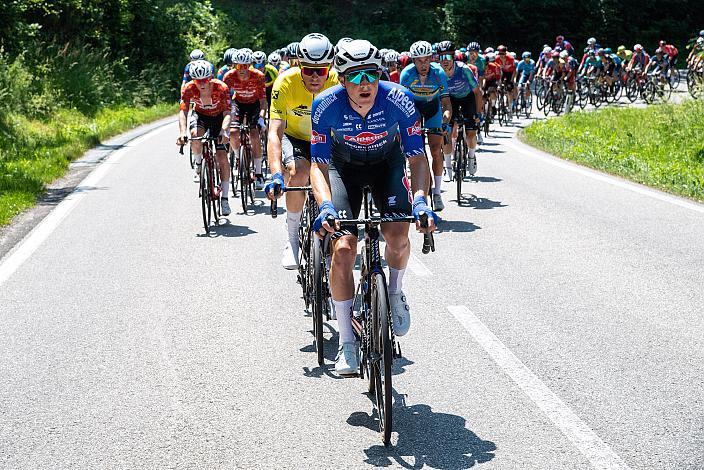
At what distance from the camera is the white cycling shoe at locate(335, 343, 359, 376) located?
5828mm

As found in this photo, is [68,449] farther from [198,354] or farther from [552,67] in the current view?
[552,67]

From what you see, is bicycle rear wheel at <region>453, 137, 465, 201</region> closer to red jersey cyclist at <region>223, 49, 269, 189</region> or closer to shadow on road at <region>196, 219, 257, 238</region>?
red jersey cyclist at <region>223, 49, 269, 189</region>

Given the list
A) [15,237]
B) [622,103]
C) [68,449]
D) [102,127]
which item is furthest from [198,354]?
[622,103]

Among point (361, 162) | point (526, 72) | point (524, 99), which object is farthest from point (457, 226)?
point (524, 99)

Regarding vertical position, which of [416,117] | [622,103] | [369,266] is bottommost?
[622,103]

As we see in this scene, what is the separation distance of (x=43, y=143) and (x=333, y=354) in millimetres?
15868

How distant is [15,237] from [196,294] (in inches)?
150

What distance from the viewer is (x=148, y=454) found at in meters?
5.25

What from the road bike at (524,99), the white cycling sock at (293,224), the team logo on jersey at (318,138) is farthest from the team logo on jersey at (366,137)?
the road bike at (524,99)

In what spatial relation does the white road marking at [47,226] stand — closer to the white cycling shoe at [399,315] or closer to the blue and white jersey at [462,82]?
the white cycling shoe at [399,315]

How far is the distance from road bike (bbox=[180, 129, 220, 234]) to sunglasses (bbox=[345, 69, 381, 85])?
618cm

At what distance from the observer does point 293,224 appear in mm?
8406

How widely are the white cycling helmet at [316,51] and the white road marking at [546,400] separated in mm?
2241

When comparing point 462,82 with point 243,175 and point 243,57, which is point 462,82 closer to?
point 243,57
